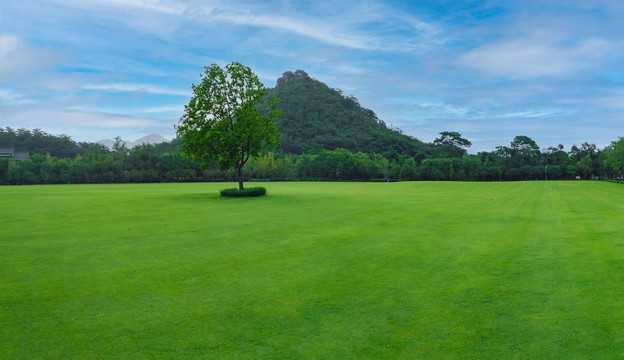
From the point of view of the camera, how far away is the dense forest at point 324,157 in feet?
282

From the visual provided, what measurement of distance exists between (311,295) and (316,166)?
319 feet

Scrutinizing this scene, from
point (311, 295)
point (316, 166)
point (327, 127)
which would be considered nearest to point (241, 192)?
point (311, 295)

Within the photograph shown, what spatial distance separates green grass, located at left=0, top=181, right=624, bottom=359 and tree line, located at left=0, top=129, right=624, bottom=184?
2089 inches

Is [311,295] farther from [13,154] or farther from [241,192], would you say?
[13,154]

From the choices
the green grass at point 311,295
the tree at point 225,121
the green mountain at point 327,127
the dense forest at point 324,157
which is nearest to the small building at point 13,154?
the dense forest at point 324,157

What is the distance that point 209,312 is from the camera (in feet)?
19.9

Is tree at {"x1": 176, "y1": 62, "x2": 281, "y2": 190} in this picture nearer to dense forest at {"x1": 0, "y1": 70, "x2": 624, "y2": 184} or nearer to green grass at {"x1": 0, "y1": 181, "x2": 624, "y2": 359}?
green grass at {"x1": 0, "y1": 181, "x2": 624, "y2": 359}

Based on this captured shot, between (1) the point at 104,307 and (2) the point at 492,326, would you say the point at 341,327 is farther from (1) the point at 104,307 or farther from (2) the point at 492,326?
(1) the point at 104,307

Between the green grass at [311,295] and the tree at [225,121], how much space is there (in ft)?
64.4

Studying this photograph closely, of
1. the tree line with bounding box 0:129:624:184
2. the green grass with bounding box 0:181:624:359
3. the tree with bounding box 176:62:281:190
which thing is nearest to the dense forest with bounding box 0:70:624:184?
the tree line with bounding box 0:129:624:184

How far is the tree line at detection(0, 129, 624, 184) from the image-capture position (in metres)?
82.7

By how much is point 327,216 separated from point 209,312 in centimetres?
1251

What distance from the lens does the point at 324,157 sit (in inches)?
4092

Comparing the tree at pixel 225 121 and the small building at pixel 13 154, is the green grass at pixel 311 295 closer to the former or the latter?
the tree at pixel 225 121
